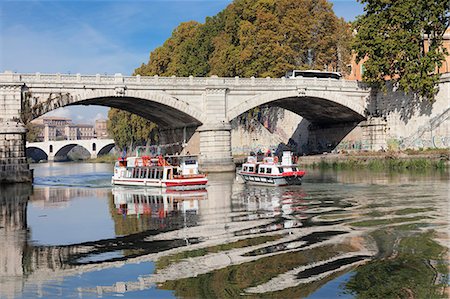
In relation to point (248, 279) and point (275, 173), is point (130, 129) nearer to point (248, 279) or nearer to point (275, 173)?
point (275, 173)

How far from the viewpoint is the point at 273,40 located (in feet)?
224

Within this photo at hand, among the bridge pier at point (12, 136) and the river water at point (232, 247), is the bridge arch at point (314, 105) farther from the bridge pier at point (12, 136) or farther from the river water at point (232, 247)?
the river water at point (232, 247)

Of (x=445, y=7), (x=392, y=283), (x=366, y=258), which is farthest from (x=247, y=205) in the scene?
(x=445, y=7)

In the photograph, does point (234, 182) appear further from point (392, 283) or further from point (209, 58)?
point (209, 58)

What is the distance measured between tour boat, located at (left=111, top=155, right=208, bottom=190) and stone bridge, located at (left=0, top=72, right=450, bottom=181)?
396 inches

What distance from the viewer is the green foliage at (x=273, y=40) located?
69.1 metres

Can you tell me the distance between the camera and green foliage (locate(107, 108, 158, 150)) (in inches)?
3570

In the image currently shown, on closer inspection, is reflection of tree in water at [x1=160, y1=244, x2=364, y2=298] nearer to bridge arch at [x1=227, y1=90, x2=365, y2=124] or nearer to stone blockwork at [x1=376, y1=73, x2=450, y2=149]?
bridge arch at [x1=227, y1=90, x2=365, y2=124]

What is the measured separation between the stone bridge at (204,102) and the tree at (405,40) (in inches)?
131

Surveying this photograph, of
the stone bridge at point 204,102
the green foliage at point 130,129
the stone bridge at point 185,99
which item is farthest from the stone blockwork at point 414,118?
the green foliage at point 130,129

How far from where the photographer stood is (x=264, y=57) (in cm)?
6938

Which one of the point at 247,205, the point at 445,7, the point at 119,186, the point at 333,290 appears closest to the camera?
the point at 333,290

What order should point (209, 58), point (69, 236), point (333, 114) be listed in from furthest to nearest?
1. point (209, 58)
2. point (333, 114)
3. point (69, 236)

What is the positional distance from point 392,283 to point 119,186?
33.8m
